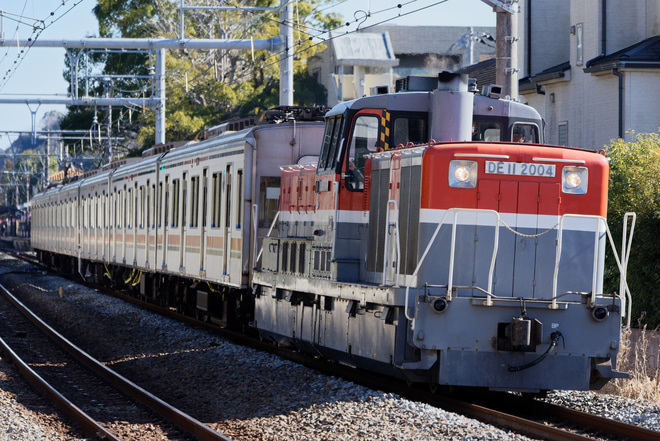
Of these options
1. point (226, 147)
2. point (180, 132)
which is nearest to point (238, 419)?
point (226, 147)

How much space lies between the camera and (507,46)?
1388 centimetres

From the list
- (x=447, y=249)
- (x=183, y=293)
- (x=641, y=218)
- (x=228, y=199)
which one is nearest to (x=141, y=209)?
(x=183, y=293)

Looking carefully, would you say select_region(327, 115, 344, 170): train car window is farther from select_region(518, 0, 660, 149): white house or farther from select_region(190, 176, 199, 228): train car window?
select_region(518, 0, 660, 149): white house

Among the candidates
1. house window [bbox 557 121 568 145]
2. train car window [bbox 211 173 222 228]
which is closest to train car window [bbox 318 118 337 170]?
train car window [bbox 211 173 222 228]

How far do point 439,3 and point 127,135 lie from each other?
45152mm

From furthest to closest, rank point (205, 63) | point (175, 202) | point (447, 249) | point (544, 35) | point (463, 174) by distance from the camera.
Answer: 1. point (205, 63)
2. point (544, 35)
3. point (175, 202)
4. point (447, 249)
5. point (463, 174)

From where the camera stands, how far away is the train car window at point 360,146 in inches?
435

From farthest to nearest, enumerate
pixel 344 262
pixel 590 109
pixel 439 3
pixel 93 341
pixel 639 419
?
pixel 590 109 → pixel 93 341 → pixel 439 3 → pixel 344 262 → pixel 639 419

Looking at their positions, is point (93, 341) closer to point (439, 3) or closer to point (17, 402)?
point (17, 402)

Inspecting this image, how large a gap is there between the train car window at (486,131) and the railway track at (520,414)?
2.84 metres

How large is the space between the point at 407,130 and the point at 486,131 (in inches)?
35.3

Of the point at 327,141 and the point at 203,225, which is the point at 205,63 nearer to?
the point at 203,225

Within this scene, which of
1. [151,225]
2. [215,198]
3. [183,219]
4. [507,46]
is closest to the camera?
[507,46]

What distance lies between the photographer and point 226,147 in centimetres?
1669
